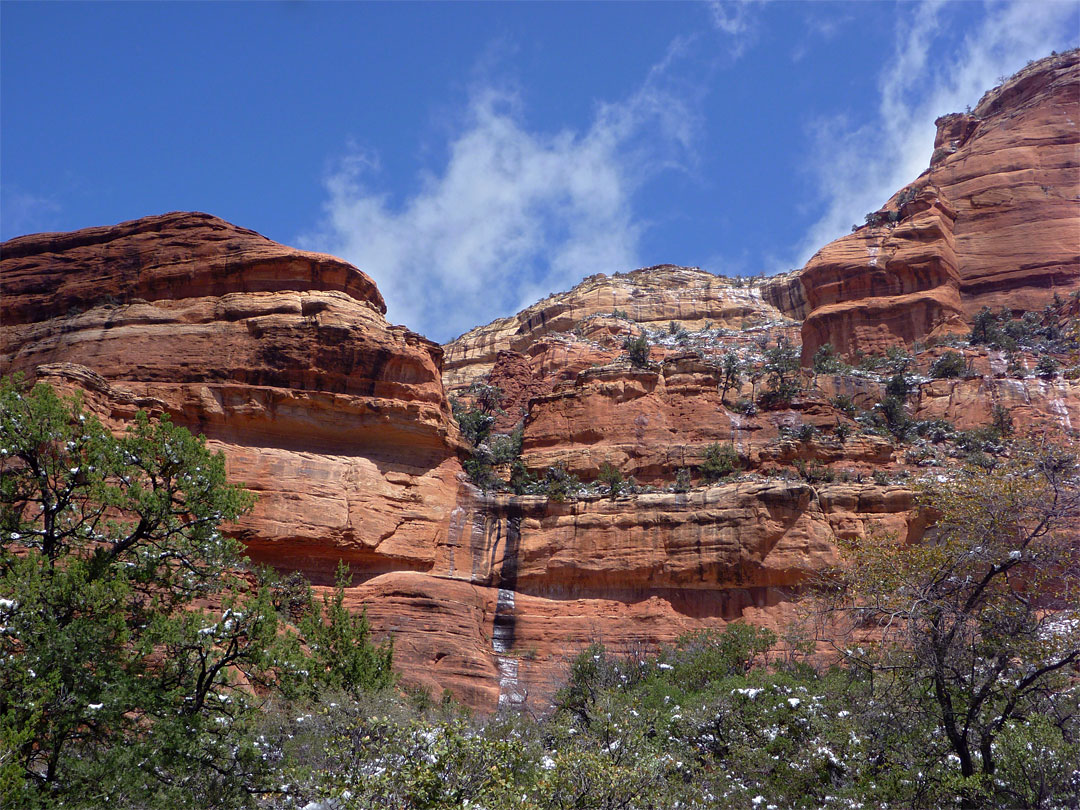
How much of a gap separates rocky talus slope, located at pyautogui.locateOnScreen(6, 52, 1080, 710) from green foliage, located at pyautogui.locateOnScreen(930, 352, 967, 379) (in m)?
0.20

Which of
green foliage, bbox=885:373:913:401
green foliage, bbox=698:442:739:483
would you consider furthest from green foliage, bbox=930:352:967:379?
green foliage, bbox=698:442:739:483

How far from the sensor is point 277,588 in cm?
2744

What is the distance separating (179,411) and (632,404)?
1852 centimetres

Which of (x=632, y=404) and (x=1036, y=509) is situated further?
(x=632, y=404)

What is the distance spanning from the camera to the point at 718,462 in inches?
1431

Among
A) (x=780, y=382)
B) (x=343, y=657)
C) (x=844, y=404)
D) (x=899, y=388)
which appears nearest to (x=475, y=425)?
(x=780, y=382)

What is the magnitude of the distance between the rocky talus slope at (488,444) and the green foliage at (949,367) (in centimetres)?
20

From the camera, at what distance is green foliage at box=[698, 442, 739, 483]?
3609 centimetres

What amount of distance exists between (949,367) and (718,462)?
609 inches

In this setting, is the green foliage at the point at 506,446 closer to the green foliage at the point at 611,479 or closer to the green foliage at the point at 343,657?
the green foliage at the point at 611,479

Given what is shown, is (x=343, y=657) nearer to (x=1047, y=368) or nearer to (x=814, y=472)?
(x=814, y=472)

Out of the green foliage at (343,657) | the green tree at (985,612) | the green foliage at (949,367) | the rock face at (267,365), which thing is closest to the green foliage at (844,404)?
the green foliage at (949,367)

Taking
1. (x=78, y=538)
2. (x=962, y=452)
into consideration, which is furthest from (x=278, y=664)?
(x=962, y=452)

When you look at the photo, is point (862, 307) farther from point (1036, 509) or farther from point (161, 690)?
point (161, 690)
